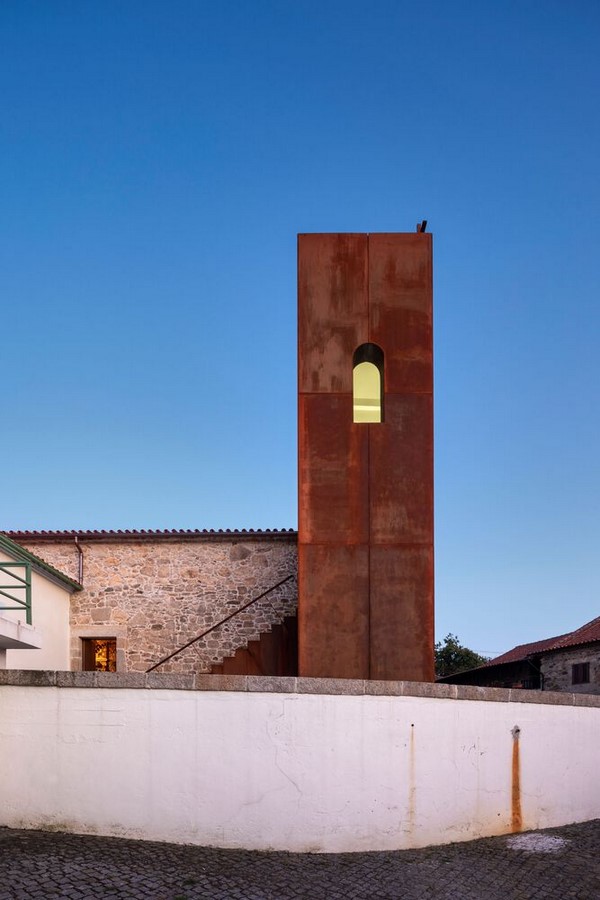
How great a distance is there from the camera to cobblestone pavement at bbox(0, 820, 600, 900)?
Answer: 6891 millimetres

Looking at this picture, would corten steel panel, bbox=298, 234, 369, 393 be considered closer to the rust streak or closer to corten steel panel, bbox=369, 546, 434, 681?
corten steel panel, bbox=369, 546, 434, 681

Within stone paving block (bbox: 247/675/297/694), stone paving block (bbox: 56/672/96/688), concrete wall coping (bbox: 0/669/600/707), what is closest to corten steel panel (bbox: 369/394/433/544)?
concrete wall coping (bbox: 0/669/600/707)

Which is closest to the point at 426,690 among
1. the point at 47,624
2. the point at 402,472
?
the point at 402,472

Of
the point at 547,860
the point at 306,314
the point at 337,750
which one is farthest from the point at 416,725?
the point at 306,314

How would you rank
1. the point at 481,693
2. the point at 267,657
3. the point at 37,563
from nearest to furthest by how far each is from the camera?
the point at 481,693, the point at 37,563, the point at 267,657

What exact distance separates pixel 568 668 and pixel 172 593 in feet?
41.3

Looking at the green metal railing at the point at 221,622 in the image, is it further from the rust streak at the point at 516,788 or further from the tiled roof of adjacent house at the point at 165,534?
the rust streak at the point at 516,788

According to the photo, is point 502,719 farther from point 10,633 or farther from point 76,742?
point 10,633

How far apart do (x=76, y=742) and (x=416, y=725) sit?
3883 mm

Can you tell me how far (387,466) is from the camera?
11898 mm

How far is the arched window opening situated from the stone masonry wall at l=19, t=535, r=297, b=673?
4.66m

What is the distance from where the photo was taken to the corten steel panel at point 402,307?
40.1 ft

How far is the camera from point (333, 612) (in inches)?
451

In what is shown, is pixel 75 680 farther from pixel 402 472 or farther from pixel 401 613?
pixel 402 472
